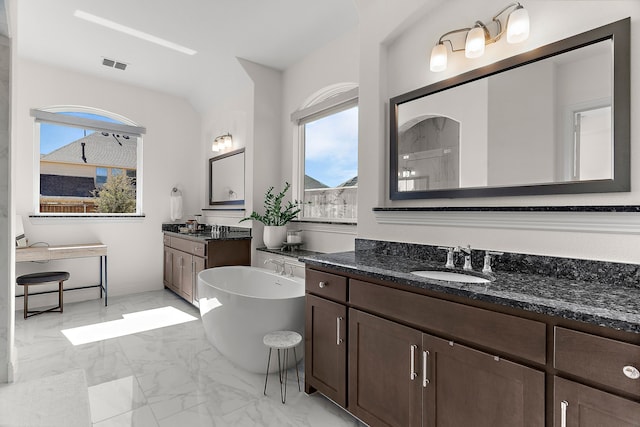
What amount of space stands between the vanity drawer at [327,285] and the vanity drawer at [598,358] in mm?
1033

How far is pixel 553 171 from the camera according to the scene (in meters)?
1.57

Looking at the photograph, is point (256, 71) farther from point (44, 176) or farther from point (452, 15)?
point (44, 176)

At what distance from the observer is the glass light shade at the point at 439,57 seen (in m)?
1.98

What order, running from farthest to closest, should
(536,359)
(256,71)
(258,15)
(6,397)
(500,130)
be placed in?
(256,71)
(258,15)
(500,130)
(6,397)
(536,359)

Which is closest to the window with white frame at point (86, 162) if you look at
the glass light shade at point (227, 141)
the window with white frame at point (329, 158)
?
the glass light shade at point (227, 141)

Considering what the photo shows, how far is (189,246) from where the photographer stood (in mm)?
4070

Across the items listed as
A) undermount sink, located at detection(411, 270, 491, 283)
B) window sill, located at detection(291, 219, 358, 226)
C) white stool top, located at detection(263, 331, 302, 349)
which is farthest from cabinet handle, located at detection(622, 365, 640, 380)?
window sill, located at detection(291, 219, 358, 226)

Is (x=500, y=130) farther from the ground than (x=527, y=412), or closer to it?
farther from the ground

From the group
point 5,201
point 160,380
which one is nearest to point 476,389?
point 160,380

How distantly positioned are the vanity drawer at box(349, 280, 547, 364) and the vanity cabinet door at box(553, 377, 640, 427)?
4.2 inches

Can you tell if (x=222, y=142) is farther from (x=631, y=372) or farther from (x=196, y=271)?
(x=631, y=372)

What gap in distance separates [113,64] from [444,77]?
3.97 m

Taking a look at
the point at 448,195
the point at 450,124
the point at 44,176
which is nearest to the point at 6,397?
the point at 448,195

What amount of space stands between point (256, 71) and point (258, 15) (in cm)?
90
